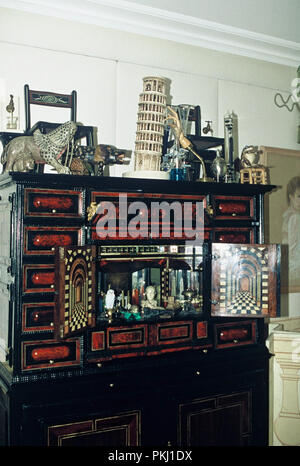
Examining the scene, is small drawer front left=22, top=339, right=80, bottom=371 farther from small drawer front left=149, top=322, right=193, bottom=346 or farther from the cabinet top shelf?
the cabinet top shelf

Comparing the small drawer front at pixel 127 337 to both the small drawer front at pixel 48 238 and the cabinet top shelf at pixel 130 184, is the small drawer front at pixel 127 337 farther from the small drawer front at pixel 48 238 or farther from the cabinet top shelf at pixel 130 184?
the cabinet top shelf at pixel 130 184

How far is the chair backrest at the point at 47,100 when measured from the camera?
3607 mm

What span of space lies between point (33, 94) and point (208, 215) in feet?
5.73

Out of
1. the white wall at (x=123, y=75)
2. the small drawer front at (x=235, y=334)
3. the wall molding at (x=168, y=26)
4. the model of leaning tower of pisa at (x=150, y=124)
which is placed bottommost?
the small drawer front at (x=235, y=334)

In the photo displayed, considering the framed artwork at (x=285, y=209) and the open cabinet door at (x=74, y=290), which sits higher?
the framed artwork at (x=285, y=209)

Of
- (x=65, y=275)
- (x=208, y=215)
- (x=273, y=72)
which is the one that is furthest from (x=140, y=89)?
(x=65, y=275)

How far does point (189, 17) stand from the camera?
163 inches

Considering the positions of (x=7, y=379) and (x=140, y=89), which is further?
(x=140, y=89)

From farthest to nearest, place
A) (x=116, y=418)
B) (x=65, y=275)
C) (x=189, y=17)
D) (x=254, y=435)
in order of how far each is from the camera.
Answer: (x=189, y=17), (x=254, y=435), (x=116, y=418), (x=65, y=275)

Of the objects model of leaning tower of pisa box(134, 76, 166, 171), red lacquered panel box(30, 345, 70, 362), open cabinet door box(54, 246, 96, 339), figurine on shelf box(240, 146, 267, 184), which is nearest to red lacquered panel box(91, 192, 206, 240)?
open cabinet door box(54, 246, 96, 339)

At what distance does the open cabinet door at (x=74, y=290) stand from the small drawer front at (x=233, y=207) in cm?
113

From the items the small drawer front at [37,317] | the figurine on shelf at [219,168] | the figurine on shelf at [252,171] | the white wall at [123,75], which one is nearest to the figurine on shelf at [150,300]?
the small drawer front at [37,317]

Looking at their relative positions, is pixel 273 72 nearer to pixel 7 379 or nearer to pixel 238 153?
pixel 238 153

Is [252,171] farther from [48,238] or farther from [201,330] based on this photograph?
[48,238]
